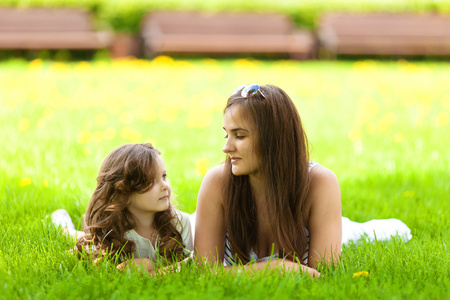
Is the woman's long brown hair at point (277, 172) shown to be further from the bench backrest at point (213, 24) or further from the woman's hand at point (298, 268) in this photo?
the bench backrest at point (213, 24)

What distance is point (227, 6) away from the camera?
15531 mm

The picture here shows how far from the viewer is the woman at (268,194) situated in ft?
8.27

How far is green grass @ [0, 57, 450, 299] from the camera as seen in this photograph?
2.26 metres

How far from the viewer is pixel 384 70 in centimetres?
1079

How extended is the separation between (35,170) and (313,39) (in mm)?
11645

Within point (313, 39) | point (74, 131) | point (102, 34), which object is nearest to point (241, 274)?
point (74, 131)

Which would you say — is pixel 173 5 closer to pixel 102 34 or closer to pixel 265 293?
pixel 102 34

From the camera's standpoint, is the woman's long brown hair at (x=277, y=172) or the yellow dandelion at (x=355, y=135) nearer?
the woman's long brown hair at (x=277, y=172)

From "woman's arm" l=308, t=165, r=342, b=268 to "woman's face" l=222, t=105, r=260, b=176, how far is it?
30cm

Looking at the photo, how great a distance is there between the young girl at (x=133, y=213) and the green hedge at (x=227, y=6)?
12.1 metres

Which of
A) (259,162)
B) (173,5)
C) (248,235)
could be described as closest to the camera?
(259,162)

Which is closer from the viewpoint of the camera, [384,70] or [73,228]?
[73,228]

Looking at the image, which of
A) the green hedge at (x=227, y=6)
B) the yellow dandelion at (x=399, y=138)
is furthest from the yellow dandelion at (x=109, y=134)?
the green hedge at (x=227, y=6)

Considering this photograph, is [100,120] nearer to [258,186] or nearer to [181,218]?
[181,218]
